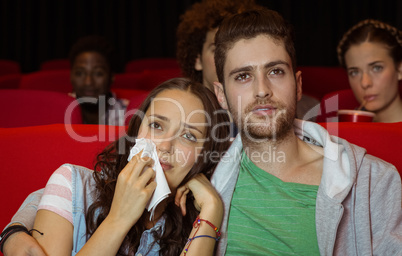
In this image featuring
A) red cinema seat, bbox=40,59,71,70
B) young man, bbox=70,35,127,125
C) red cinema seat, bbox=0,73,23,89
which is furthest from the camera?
red cinema seat, bbox=40,59,71,70

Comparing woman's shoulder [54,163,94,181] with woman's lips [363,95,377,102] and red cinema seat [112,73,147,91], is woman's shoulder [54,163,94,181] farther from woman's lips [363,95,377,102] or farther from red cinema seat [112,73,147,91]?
red cinema seat [112,73,147,91]

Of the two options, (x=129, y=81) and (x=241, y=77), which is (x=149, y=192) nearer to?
(x=241, y=77)

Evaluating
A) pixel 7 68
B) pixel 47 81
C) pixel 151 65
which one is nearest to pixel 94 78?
pixel 47 81

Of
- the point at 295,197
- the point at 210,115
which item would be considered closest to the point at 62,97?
the point at 210,115

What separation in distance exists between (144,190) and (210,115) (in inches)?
16.9

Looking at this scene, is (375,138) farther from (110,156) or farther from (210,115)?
(110,156)

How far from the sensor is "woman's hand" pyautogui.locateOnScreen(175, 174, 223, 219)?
161 centimetres

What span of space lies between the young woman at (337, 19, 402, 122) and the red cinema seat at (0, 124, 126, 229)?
5.24 ft

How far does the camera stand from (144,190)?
1499mm

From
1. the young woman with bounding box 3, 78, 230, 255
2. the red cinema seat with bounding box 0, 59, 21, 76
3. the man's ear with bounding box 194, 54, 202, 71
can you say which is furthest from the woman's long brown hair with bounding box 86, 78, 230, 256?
the red cinema seat with bounding box 0, 59, 21, 76

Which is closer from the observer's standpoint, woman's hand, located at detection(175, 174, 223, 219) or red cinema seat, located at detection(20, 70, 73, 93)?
woman's hand, located at detection(175, 174, 223, 219)

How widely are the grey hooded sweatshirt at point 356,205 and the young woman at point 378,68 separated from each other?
122 centimetres

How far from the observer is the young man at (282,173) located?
60.5 inches

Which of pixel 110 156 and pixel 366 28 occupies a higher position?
pixel 366 28
